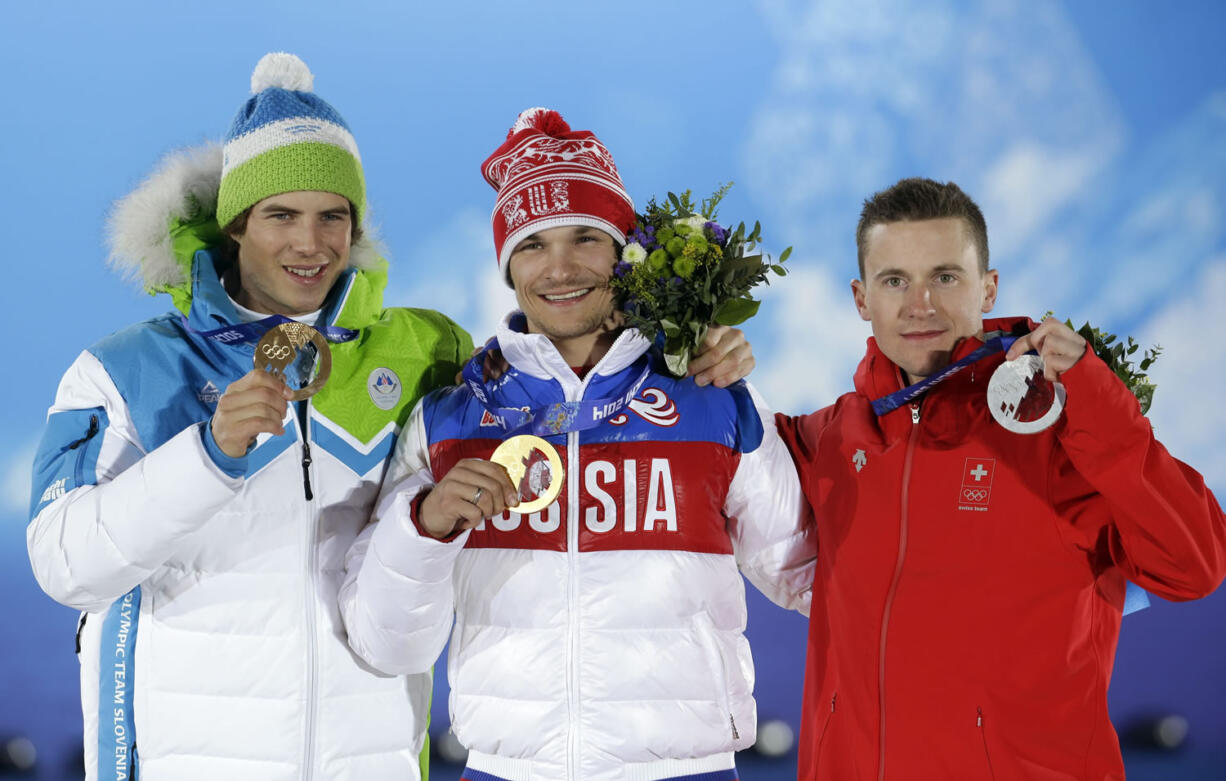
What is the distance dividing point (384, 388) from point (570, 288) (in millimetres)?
496

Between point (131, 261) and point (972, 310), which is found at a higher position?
point (131, 261)

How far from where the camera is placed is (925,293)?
2307 mm

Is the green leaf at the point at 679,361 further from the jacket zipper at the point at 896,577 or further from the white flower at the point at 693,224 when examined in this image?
the jacket zipper at the point at 896,577

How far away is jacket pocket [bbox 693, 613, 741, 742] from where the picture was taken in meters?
2.20

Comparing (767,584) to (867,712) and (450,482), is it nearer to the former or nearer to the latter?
(867,712)

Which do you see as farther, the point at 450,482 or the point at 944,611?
the point at 944,611

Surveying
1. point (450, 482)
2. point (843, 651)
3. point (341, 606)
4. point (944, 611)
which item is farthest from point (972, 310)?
point (341, 606)

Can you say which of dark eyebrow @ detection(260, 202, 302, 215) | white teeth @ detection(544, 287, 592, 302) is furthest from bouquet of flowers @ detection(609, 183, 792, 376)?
dark eyebrow @ detection(260, 202, 302, 215)

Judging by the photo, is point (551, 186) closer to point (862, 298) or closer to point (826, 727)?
point (862, 298)

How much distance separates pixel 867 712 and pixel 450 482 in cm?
100

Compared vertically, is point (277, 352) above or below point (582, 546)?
above

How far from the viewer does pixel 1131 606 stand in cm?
225

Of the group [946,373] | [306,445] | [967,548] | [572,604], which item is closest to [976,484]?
[967,548]

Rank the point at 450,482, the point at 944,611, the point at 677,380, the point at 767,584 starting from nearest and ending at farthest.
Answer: the point at 450,482 → the point at 944,611 → the point at 677,380 → the point at 767,584
